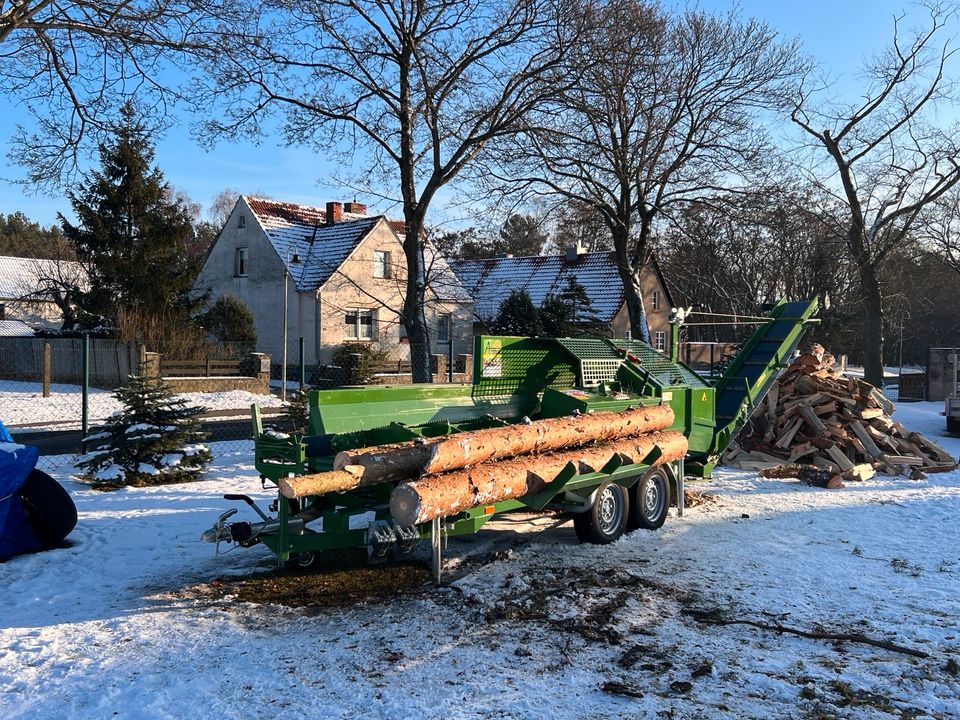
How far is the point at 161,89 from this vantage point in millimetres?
14156

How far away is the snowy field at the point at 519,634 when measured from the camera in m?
4.37

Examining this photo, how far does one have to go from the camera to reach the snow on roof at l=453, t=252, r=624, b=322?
4053cm

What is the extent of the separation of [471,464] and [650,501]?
3.18 m

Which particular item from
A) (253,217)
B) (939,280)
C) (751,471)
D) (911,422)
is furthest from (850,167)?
(939,280)

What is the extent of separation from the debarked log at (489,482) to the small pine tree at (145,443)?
19.8 feet

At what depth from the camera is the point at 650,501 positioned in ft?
28.0

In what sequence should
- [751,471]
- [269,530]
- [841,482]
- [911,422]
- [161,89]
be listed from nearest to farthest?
[269,530] → [841,482] → [751,471] → [161,89] → [911,422]

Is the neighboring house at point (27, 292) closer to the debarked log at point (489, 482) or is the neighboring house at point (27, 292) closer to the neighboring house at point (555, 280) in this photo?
the neighboring house at point (555, 280)

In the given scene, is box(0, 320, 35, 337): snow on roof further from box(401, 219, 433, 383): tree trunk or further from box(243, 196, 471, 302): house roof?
box(401, 219, 433, 383): tree trunk

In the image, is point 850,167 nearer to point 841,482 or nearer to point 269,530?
point 841,482

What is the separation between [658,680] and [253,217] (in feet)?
111

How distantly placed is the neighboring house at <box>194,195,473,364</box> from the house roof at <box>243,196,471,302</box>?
0.05m

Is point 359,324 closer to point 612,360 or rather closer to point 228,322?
point 228,322

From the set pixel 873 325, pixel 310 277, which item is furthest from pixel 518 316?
pixel 873 325
